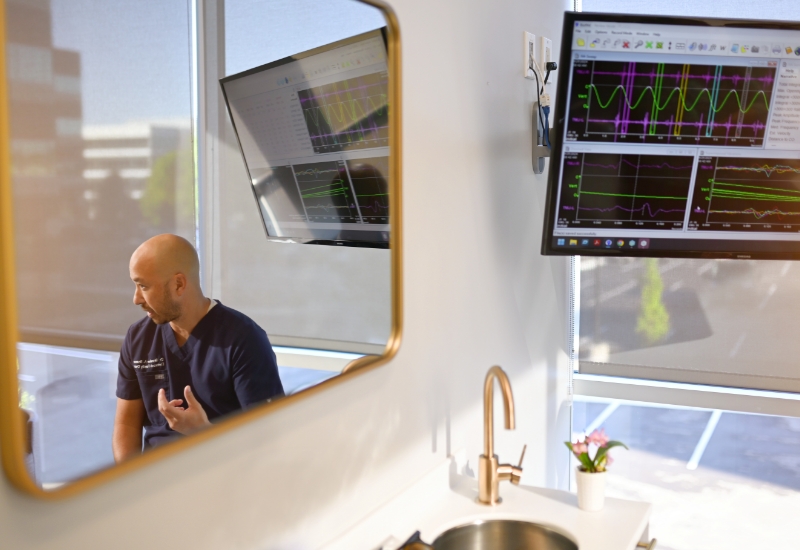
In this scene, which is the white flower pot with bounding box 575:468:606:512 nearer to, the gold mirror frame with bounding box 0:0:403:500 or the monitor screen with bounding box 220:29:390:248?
the monitor screen with bounding box 220:29:390:248

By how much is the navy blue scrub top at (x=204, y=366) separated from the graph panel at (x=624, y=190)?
1.11m

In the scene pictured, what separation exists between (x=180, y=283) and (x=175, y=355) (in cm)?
9

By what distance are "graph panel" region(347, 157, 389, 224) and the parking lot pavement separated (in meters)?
1.70

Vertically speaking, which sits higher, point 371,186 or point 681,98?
point 681,98

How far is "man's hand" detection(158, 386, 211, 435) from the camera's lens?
0.92 metres

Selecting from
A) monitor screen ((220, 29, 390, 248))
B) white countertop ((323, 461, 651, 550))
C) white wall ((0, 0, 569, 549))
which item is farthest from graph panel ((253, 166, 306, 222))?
white countertop ((323, 461, 651, 550))

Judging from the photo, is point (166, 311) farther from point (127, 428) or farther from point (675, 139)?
point (675, 139)

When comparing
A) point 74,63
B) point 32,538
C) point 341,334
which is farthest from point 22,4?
point 341,334

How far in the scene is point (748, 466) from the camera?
2615 millimetres

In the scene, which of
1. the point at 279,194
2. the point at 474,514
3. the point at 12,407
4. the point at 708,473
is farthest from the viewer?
the point at 708,473

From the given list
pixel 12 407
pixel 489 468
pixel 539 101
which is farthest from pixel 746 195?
pixel 12 407

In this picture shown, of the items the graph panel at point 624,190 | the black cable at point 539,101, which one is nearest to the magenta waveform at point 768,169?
the graph panel at point 624,190

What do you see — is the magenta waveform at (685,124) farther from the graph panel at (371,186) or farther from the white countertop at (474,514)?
the white countertop at (474,514)

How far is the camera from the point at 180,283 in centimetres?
92
